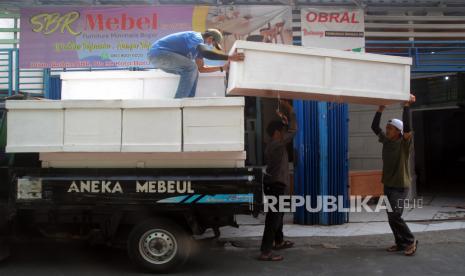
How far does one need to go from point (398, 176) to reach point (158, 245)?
325 cm

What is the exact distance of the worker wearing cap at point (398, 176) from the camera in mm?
6219

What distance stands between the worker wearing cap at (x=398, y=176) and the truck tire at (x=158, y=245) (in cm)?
284

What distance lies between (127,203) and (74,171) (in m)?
0.70

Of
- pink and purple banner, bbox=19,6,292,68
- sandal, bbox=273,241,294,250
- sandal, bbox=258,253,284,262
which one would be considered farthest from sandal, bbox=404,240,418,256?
pink and purple banner, bbox=19,6,292,68

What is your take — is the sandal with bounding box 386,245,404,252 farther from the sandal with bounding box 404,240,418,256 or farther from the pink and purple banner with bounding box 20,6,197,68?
the pink and purple banner with bounding box 20,6,197,68

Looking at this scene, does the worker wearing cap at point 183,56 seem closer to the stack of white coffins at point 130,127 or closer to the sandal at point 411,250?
the stack of white coffins at point 130,127

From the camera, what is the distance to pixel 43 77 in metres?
8.70

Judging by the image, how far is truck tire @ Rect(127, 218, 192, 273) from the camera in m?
5.32

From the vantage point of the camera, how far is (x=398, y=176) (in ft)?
20.5

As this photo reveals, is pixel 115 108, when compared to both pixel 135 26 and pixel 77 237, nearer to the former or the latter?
pixel 77 237

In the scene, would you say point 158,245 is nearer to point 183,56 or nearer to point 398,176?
point 183,56

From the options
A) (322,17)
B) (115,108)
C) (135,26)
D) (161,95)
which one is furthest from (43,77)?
(322,17)

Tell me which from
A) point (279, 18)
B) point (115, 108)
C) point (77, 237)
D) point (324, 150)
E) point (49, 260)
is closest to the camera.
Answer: point (115, 108)

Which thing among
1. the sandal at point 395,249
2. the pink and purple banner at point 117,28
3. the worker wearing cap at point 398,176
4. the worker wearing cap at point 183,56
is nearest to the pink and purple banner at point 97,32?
the pink and purple banner at point 117,28
